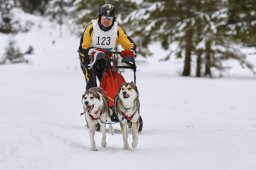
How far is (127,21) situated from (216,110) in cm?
1133

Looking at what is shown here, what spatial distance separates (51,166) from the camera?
192 inches

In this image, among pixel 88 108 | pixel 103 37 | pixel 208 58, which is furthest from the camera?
pixel 208 58

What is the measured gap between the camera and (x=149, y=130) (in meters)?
8.34

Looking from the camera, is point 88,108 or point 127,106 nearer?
point 88,108

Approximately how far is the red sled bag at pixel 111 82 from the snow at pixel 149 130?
76cm

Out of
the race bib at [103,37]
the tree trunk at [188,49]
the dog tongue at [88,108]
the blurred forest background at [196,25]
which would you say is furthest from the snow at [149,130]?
the tree trunk at [188,49]

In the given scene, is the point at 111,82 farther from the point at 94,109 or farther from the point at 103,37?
the point at 94,109

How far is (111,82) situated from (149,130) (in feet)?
4.72

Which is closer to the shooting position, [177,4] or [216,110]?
[216,110]

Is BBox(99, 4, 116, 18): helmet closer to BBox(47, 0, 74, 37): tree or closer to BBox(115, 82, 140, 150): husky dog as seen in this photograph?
BBox(115, 82, 140, 150): husky dog

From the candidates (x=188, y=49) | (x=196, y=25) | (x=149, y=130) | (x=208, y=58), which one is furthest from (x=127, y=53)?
(x=208, y=58)

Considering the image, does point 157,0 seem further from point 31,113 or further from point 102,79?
point 102,79

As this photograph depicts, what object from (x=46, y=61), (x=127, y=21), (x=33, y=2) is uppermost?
(x=33, y=2)

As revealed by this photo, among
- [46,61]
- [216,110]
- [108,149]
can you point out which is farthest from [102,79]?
[46,61]
